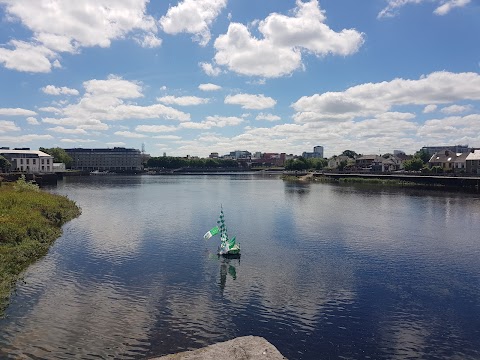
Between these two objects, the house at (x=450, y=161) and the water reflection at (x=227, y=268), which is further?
the house at (x=450, y=161)

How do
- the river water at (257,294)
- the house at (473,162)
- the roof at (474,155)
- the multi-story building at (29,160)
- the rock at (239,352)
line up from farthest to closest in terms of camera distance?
the multi-story building at (29,160) < the roof at (474,155) < the house at (473,162) < the river water at (257,294) < the rock at (239,352)

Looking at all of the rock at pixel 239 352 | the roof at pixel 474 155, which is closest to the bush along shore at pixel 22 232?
the rock at pixel 239 352

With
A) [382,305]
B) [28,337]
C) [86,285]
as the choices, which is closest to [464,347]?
[382,305]

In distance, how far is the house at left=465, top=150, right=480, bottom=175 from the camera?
5577 inches

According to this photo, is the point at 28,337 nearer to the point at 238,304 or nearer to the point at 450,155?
the point at 238,304

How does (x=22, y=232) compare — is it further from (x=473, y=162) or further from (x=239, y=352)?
(x=473, y=162)

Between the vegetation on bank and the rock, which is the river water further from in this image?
the vegetation on bank

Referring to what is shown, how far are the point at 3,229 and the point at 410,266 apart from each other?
35.0 meters

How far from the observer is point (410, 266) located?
108ft

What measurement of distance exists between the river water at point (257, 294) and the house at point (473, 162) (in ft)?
356

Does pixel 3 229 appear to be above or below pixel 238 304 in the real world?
above

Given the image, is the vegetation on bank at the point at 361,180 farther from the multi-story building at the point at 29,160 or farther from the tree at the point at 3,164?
the tree at the point at 3,164

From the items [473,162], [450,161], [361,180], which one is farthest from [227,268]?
[450,161]

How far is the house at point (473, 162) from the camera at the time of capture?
14165 cm
